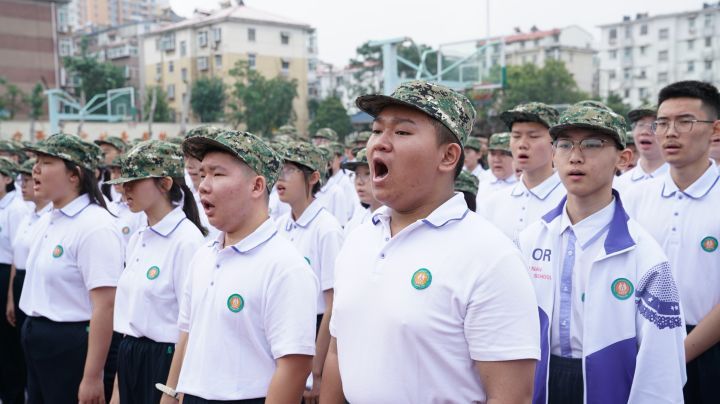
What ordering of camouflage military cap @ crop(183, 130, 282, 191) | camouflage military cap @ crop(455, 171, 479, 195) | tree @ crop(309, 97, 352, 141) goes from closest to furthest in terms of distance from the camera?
camouflage military cap @ crop(183, 130, 282, 191)
camouflage military cap @ crop(455, 171, 479, 195)
tree @ crop(309, 97, 352, 141)

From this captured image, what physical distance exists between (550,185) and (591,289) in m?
2.21

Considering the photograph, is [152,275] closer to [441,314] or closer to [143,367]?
[143,367]

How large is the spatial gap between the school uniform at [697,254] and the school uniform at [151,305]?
253cm

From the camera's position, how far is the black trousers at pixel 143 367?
140 inches

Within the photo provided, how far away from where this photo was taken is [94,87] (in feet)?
143

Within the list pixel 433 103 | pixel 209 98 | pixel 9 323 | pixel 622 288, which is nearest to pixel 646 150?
pixel 622 288

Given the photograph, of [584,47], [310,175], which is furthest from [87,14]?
[310,175]

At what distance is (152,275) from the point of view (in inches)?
140

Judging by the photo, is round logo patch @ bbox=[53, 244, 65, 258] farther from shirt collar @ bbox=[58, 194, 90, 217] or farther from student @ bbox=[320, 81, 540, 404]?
student @ bbox=[320, 81, 540, 404]

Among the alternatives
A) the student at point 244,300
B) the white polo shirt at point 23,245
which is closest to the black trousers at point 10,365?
the white polo shirt at point 23,245

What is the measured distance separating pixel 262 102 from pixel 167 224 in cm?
3951

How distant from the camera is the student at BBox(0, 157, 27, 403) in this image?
6059 mm

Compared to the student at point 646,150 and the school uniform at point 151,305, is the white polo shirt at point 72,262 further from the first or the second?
the student at point 646,150

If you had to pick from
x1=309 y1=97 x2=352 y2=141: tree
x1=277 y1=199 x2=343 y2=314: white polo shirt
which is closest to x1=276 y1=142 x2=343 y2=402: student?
x1=277 y1=199 x2=343 y2=314: white polo shirt
